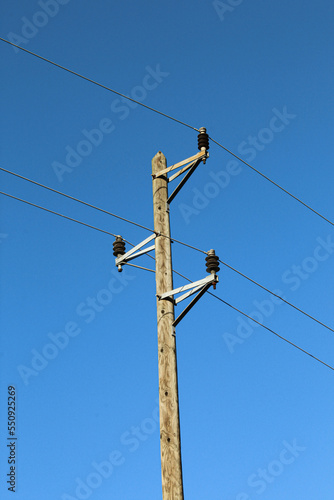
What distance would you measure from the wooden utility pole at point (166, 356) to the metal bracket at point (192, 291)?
0.21 feet

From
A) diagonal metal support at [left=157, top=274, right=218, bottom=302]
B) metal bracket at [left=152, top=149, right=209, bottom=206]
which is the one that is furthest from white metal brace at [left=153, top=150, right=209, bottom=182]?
diagonal metal support at [left=157, top=274, right=218, bottom=302]

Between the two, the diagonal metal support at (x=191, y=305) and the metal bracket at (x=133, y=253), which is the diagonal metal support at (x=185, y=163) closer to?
the metal bracket at (x=133, y=253)

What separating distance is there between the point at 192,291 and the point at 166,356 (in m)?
0.92

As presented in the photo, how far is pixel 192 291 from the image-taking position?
342 inches

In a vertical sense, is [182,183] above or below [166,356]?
above

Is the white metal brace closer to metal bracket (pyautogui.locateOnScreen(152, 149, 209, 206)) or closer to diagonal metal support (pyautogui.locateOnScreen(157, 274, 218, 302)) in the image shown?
metal bracket (pyautogui.locateOnScreen(152, 149, 209, 206))

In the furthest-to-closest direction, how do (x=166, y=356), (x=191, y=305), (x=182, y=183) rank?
(x=182, y=183) < (x=191, y=305) < (x=166, y=356)

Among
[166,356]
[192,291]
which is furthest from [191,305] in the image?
[166,356]

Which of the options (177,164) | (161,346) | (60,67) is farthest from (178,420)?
(60,67)

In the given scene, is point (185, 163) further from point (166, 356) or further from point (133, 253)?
point (166, 356)

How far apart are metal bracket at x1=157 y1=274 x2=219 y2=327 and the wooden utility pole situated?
6 centimetres

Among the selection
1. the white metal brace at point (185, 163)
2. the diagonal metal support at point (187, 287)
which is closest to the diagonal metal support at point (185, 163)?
the white metal brace at point (185, 163)

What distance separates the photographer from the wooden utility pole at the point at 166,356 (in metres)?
7.56

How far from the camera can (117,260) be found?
983 cm
